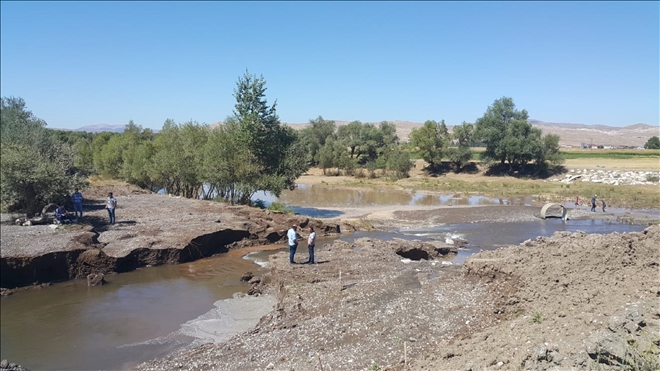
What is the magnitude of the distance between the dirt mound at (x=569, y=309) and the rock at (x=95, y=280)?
55.8 ft

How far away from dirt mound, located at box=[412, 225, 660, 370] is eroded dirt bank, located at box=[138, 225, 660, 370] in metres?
0.03

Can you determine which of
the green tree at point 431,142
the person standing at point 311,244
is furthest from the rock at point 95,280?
the green tree at point 431,142

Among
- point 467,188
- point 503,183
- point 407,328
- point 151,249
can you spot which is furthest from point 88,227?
point 503,183

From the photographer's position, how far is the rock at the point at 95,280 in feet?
74.6

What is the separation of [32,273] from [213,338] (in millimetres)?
11542

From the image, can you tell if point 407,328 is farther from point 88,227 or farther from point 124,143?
point 124,143

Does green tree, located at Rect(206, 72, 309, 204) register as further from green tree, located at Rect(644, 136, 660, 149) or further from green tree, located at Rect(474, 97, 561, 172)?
green tree, located at Rect(474, 97, 561, 172)

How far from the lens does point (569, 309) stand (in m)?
12.8

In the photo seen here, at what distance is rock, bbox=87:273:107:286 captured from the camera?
2275cm

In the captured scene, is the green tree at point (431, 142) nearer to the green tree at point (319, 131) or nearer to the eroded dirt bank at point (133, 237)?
the green tree at point (319, 131)

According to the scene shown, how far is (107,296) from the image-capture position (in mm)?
21547

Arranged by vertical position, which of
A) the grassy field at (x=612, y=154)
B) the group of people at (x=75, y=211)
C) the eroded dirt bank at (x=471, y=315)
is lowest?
the eroded dirt bank at (x=471, y=315)

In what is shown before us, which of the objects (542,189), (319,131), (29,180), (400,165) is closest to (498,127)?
(400,165)

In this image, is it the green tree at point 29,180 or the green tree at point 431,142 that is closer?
the green tree at point 29,180
